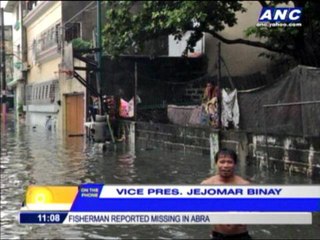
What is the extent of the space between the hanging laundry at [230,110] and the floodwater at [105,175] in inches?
47.0

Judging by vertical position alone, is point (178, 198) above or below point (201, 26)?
below

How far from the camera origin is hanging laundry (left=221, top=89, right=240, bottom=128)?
49.9 feet

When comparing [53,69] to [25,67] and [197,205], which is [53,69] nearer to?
[25,67]

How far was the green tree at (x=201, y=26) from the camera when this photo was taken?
50.0 feet

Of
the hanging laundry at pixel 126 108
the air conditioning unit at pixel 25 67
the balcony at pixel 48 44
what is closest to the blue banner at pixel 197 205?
the hanging laundry at pixel 126 108

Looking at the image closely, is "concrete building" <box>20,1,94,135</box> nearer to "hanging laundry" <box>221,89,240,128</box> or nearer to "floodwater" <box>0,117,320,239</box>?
"floodwater" <box>0,117,320,239</box>

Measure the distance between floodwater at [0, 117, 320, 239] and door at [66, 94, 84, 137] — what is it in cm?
652

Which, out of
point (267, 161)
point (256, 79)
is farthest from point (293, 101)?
point (256, 79)

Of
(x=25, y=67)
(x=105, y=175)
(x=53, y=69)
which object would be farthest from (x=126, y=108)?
(x=25, y=67)

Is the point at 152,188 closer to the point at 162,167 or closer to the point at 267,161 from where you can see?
the point at 267,161

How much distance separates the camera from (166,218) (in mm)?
3455

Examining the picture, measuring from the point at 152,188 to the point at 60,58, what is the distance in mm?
31611

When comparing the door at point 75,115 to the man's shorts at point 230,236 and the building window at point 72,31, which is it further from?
the man's shorts at point 230,236

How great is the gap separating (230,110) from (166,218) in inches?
479
